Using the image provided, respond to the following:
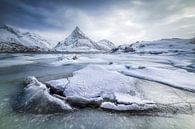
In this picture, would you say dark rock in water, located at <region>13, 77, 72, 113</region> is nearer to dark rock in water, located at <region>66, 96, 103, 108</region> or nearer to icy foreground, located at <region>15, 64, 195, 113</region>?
icy foreground, located at <region>15, 64, 195, 113</region>

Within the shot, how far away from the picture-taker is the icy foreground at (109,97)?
5.77 meters

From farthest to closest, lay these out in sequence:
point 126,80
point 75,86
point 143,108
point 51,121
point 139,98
Answer: 1. point 126,80
2. point 75,86
3. point 139,98
4. point 143,108
5. point 51,121

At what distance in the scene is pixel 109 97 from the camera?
6648 mm

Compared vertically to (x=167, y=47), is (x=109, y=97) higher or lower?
higher

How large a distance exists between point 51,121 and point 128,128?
2.59m

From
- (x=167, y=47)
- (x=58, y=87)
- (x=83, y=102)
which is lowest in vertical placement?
(x=167, y=47)

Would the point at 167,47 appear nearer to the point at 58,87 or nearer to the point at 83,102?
the point at 58,87

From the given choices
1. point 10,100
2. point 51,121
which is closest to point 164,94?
point 51,121

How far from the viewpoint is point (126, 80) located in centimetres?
848

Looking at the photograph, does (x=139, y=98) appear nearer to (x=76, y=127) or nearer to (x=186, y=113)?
(x=186, y=113)

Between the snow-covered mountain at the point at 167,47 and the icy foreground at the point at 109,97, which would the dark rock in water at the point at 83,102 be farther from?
the snow-covered mountain at the point at 167,47

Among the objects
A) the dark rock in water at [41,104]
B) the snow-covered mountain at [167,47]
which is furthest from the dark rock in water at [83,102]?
the snow-covered mountain at [167,47]

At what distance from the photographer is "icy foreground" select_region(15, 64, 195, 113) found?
227 inches

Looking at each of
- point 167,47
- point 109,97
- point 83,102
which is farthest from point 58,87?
point 167,47
